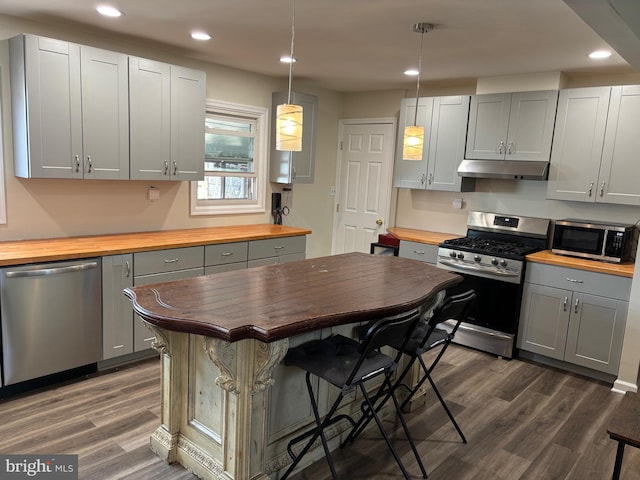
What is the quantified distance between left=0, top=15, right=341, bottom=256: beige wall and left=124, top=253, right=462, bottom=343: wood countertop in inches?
70.0

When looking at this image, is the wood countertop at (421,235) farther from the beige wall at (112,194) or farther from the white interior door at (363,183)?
the beige wall at (112,194)

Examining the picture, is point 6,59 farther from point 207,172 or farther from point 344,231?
point 344,231

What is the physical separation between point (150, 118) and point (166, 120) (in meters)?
0.15

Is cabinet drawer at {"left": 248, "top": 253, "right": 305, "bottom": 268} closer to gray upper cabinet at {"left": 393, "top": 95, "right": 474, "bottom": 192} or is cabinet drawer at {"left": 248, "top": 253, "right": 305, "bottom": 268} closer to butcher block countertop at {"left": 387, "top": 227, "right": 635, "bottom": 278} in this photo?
butcher block countertop at {"left": 387, "top": 227, "right": 635, "bottom": 278}

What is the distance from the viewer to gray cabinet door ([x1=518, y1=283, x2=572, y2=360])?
3828mm

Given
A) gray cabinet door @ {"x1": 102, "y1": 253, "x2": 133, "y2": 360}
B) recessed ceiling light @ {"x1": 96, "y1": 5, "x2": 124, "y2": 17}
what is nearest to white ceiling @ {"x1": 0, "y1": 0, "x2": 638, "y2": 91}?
recessed ceiling light @ {"x1": 96, "y1": 5, "x2": 124, "y2": 17}

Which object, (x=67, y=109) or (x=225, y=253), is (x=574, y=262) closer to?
(x=225, y=253)

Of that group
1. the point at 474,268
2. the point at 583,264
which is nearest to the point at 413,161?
the point at 474,268

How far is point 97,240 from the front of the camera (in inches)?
142

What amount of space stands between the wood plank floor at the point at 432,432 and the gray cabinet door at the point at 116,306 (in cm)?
21

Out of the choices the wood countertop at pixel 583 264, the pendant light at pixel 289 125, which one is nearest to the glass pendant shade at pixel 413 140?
the pendant light at pixel 289 125

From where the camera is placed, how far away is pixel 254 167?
16.8 feet

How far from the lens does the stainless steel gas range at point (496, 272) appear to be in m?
4.03

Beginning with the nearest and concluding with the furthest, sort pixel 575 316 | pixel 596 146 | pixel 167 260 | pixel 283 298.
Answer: pixel 283 298 < pixel 167 260 < pixel 575 316 < pixel 596 146
